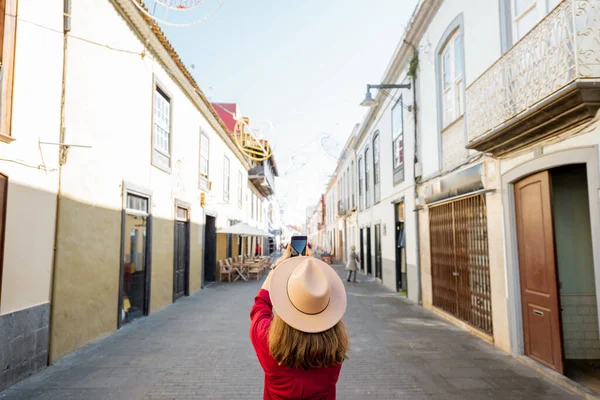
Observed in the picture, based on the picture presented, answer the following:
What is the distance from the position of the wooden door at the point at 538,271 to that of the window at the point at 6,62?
272 inches

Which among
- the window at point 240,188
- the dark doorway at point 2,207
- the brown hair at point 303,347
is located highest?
the window at point 240,188

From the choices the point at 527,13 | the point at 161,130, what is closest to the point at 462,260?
the point at 527,13

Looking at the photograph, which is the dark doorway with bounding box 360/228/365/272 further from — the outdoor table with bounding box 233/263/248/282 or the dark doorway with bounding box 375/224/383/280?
the outdoor table with bounding box 233/263/248/282

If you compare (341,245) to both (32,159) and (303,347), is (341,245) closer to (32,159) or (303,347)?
(32,159)

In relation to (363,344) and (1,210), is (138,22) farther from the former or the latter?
(363,344)

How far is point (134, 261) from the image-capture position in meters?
8.29

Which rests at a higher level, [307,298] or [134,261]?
[307,298]

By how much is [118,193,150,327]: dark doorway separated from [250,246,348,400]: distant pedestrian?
6.57 metres

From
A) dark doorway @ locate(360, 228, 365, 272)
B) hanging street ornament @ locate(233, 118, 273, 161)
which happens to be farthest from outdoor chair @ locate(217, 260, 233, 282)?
dark doorway @ locate(360, 228, 365, 272)

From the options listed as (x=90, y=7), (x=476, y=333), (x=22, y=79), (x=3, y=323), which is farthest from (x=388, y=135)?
(x=3, y=323)

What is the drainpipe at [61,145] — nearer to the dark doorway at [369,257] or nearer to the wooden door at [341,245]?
the dark doorway at [369,257]

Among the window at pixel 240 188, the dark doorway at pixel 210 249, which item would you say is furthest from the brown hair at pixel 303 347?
the window at pixel 240 188

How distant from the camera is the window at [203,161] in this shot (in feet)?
43.4

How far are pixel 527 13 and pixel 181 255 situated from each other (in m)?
10.2
